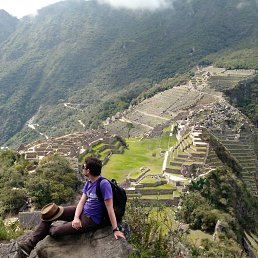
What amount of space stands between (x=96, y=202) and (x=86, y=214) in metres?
0.24

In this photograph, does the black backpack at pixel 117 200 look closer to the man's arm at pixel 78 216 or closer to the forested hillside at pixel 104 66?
the man's arm at pixel 78 216

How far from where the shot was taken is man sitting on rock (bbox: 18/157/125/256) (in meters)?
6.64

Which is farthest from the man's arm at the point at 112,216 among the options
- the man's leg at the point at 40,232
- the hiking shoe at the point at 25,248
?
the hiking shoe at the point at 25,248

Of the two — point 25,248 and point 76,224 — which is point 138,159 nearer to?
point 25,248

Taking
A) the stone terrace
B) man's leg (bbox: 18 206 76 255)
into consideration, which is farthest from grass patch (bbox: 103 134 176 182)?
man's leg (bbox: 18 206 76 255)

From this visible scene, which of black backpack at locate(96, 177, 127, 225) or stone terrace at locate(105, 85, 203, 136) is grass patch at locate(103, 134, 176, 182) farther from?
black backpack at locate(96, 177, 127, 225)

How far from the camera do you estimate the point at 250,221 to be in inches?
1133

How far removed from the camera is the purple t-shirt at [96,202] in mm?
6680

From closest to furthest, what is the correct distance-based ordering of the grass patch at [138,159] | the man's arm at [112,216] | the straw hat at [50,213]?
the man's arm at [112,216] → the straw hat at [50,213] → the grass patch at [138,159]

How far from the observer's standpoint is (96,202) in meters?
6.79

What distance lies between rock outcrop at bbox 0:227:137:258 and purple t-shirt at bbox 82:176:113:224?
0.26 m

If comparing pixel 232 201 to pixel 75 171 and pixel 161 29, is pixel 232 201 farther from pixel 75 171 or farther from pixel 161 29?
pixel 161 29

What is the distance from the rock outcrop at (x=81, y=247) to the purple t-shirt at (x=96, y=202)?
0.26 metres

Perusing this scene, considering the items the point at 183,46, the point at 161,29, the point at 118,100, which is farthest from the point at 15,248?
the point at 161,29
